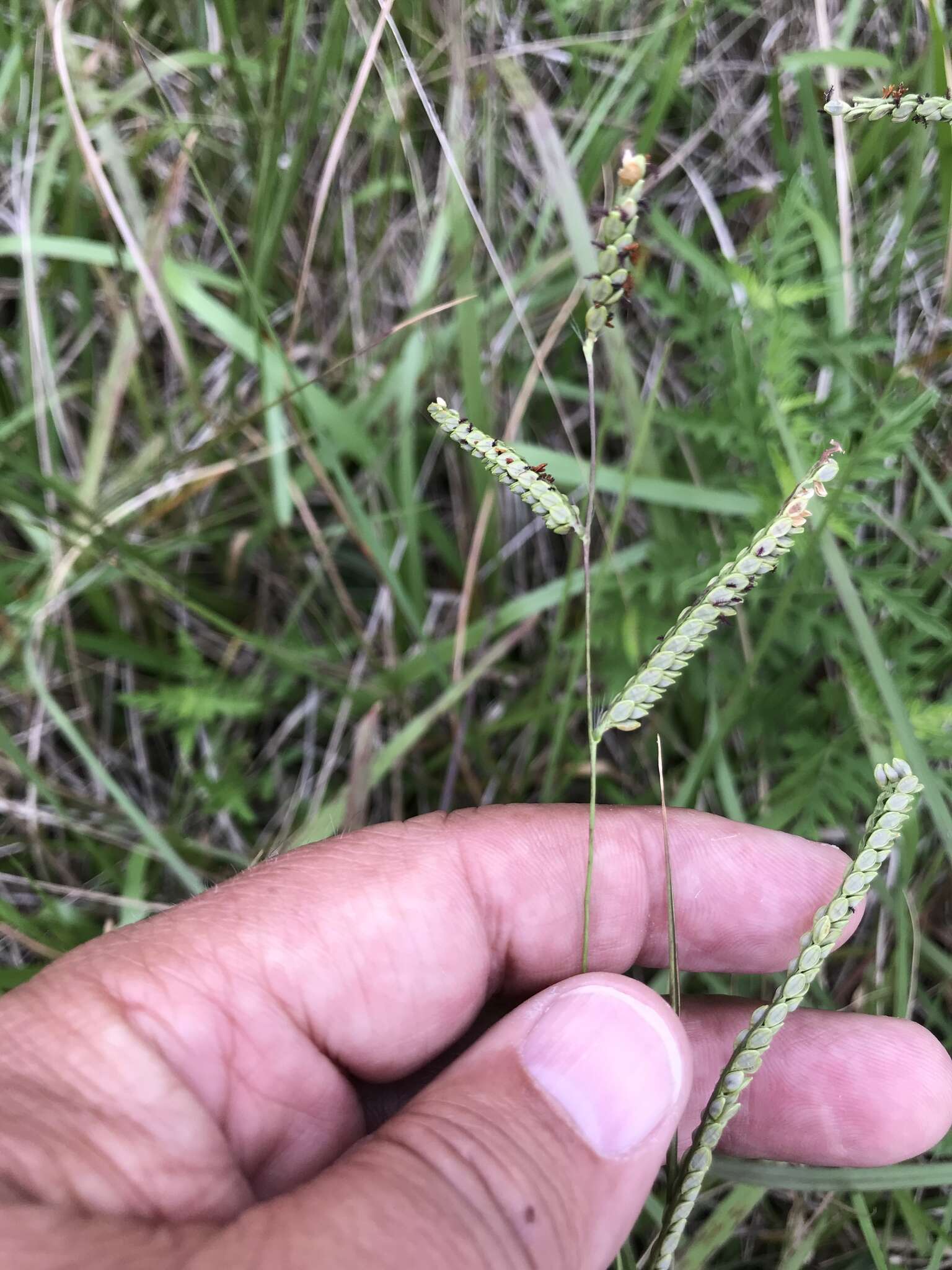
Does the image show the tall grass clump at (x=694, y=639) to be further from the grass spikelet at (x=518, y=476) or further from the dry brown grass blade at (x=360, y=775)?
the dry brown grass blade at (x=360, y=775)

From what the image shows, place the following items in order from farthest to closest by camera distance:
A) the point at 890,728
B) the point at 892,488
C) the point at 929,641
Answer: the point at 892,488
the point at 929,641
the point at 890,728

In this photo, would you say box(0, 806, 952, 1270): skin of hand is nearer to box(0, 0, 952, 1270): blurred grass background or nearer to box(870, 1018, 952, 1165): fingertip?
box(870, 1018, 952, 1165): fingertip

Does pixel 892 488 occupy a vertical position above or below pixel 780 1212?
above

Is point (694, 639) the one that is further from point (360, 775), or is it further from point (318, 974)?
point (360, 775)

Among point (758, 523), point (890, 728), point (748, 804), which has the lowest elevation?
point (748, 804)

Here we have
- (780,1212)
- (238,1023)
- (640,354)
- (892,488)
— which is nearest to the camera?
(238,1023)

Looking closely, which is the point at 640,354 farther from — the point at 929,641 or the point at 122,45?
the point at 122,45

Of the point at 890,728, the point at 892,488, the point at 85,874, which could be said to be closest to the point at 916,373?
the point at 892,488

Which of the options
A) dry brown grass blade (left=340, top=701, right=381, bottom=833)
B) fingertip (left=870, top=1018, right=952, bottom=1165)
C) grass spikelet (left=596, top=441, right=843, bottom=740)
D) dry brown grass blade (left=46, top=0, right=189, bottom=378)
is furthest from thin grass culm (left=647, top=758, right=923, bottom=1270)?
dry brown grass blade (left=46, top=0, right=189, bottom=378)
